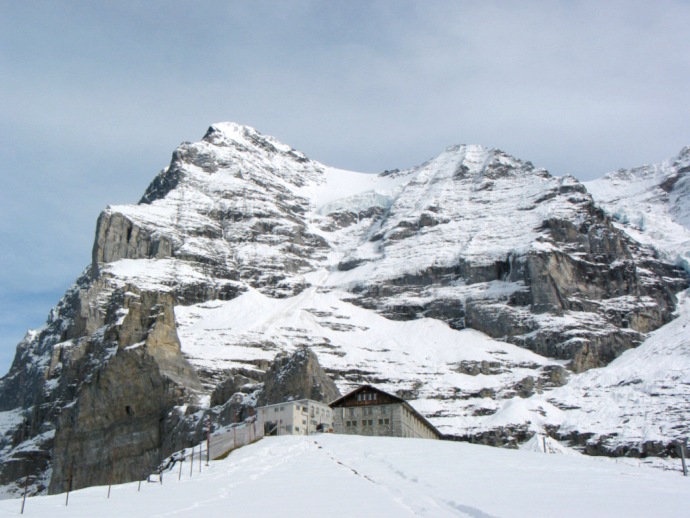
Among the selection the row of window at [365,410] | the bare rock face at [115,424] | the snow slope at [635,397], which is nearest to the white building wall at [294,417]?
the row of window at [365,410]

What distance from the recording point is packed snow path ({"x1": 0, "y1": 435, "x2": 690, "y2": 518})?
73.3ft

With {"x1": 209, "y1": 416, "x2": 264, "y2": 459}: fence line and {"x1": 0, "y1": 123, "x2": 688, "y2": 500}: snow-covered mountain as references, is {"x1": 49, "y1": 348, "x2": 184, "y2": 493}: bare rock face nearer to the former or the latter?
{"x1": 0, "y1": 123, "x2": 688, "y2": 500}: snow-covered mountain

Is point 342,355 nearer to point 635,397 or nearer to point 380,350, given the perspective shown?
point 380,350

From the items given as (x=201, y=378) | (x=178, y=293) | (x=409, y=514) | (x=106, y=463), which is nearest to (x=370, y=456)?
(x=409, y=514)

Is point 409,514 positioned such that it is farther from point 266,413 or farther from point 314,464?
point 266,413

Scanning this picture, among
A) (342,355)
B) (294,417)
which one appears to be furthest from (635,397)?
(294,417)

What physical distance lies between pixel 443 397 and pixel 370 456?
359ft

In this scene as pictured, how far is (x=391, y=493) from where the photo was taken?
2700 cm

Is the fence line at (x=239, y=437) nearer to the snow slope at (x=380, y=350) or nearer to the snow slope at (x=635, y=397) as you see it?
the snow slope at (x=380, y=350)

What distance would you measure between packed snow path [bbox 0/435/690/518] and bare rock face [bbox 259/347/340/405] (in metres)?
68.7

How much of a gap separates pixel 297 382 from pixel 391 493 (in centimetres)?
8831

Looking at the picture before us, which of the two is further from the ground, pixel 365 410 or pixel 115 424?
pixel 365 410

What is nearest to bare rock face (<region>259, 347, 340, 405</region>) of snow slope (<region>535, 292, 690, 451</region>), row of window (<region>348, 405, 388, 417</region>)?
row of window (<region>348, 405, 388, 417</region>)

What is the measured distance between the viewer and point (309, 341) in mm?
174000
